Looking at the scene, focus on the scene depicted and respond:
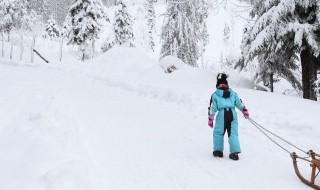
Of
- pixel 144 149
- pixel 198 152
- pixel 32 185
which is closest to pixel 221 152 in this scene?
pixel 198 152

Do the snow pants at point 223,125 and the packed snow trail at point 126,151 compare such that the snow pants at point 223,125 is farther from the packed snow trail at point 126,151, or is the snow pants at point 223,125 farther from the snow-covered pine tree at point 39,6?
the snow-covered pine tree at point 39,6

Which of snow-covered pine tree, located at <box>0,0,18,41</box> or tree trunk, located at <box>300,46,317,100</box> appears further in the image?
snow-covered pine tree, located at <box>0,0,18,41</box>

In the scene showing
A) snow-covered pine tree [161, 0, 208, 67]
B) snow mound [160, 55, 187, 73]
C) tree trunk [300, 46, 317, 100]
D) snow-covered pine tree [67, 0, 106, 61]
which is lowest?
tree trunk [300, 46, 317, 100]

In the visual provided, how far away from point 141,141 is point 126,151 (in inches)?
38.4

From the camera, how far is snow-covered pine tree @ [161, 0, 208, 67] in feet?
76.2

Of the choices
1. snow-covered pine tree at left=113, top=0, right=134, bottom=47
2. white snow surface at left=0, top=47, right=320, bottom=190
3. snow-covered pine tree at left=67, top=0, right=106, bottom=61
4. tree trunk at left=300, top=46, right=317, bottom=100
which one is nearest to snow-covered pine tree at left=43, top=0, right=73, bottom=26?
snow-covered pine tree at left=113, top=0, right=134, bottom=47

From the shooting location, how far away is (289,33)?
38.6 feet

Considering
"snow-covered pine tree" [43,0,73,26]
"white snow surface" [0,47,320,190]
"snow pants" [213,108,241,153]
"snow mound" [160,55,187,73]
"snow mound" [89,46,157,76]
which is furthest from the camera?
"snow-covered pine tree" [43,0,73,26]

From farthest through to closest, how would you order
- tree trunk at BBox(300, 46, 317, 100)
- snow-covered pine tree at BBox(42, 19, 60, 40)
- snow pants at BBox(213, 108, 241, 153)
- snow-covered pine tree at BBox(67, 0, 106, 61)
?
snow-covered pine tree at BBox(42, 19, 60, 40) < snow-covered pine tree at BBox(67, 0, 106, 61) < tree trunk at BBox(300, 46, 317, 100) < snow pants at BBox(213, 108, 241, 153)

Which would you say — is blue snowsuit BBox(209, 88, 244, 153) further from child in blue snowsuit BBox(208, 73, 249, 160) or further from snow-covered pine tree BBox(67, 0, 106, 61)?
snow-covered pine tree BBox(67, 0, 106, 61)

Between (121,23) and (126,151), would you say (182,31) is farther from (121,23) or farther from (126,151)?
(121,23)

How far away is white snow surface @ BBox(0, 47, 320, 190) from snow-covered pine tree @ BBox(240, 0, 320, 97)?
1.48 metres

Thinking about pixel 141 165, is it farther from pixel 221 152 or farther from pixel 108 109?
pixel 108 109

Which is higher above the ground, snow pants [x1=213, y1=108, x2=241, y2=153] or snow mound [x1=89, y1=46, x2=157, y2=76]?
snow mound [x1=89, y1=46, x2=157, y2=76]
